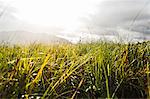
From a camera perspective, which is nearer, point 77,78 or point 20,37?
point 77,78

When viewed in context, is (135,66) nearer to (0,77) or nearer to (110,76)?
(110,76)

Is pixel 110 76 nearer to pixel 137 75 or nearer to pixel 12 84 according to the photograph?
pixel 137 75

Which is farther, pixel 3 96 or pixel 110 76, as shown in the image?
pixel 110 76

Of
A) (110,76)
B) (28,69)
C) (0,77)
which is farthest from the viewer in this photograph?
(110,76)

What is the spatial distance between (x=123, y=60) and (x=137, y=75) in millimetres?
277

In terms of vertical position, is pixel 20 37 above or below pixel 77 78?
above

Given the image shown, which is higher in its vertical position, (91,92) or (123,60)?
(123,60)

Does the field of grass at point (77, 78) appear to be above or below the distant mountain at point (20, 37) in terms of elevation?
below

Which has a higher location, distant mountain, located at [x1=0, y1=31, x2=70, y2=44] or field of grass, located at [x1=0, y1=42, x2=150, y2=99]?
distant mountain, located at [x1=0, y1=31, x2=70, y2=44]

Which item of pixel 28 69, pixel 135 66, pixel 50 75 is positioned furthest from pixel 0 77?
pixel 135 66

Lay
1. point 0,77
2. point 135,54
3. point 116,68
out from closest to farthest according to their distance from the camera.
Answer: point 0,77, point 116,68, point 135,54

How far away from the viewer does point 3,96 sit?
2.71m

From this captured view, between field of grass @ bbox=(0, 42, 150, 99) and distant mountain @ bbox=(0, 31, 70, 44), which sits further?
distant mountain @ bbox=(0, 31, 70, 44)

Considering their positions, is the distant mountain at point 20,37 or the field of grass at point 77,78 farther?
the distant mountain at point 20,37
